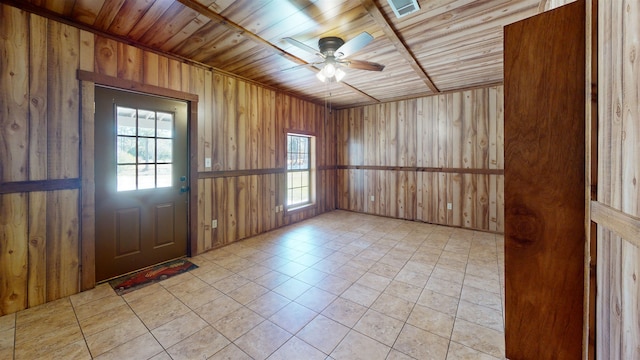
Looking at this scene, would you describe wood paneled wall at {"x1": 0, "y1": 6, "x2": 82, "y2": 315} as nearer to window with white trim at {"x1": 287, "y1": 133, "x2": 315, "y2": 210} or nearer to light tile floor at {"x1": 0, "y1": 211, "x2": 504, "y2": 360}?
light tile floor at {"x1": 0, "y1": 211, "x2": 504, "y2": 360}

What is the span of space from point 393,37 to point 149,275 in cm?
374

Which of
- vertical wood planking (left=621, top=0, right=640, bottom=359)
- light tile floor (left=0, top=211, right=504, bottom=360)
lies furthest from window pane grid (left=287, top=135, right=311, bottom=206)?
vertical wood planking (left=621, top=0, right=640, bottom=359)

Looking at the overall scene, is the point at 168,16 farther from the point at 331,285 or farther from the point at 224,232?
the point at 331,285

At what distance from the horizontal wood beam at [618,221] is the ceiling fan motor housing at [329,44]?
238 cm

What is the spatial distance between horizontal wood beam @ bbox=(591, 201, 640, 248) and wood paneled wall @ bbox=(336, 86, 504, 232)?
3676mm

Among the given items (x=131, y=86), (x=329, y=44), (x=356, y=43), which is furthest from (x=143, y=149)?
(x=356, y=43)

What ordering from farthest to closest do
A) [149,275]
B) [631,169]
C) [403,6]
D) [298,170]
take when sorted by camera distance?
[298,170], [149,275], [403,6], [631,169]

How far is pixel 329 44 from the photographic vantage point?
2.56 m

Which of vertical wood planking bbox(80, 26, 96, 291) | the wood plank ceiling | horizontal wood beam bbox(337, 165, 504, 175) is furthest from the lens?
horizontal wood beam bbox(337, 165, 504, 175)

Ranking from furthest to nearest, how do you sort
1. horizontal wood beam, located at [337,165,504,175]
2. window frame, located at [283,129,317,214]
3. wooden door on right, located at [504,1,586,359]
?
window frame, located at [283,129,317,214], horizontal wood beam, located at [337,165,504,175], wooden door on right, located at [504,1,586,359]

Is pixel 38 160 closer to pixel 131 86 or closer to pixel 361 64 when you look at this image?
pixel 131 86

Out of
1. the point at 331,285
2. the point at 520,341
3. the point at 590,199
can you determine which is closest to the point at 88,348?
the point at 331,285

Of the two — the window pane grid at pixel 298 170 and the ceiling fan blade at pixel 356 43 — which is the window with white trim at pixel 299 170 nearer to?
the window pane grid at pixel 298 170

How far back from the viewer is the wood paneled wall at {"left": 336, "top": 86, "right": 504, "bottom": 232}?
4.31m
